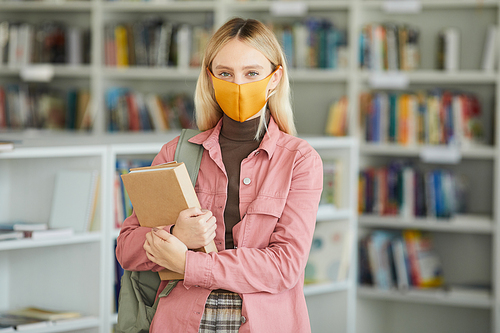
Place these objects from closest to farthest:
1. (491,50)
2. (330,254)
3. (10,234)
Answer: (10,234), (330,254), (491,50)

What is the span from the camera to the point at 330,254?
8.67ft

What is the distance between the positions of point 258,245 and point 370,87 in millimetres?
2301

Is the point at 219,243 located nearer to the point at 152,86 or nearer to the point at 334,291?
the point at 334,291

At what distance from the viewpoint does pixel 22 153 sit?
67.6 inches

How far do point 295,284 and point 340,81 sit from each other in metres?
2.37

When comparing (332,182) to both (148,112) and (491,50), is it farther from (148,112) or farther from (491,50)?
(148,112)

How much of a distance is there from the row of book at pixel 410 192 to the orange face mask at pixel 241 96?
2.03m

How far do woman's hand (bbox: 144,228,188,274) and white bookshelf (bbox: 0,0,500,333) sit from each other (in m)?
1.46

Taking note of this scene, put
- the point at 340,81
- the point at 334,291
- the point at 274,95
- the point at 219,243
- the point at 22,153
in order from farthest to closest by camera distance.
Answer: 1. the point at 340,81
2. the point at 334,291
3. the point at 22,153
4. the point at 274,95
5. the point at 219,243

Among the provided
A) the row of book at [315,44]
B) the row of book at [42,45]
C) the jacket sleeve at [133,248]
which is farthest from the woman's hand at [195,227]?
the row of book at [42,45]

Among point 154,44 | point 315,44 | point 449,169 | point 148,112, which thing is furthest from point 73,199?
point 449,169

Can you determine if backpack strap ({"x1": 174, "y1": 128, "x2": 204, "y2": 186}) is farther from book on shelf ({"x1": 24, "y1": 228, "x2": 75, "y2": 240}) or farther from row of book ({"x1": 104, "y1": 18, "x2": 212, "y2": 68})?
row of book ({"x1": 104, "y1": 18, "x2": 212, "y2": 68})

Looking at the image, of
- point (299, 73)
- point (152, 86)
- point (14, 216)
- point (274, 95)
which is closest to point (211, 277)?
point (274, 95)

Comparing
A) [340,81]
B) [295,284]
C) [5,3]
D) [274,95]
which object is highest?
[5,3]
